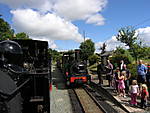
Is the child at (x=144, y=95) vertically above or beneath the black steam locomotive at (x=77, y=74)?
beneath

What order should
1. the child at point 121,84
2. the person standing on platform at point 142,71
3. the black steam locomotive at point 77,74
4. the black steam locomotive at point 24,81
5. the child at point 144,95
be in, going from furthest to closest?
the black steam locomotive at point 77,74 < the child at point 121,84 < the person standing on platform at point 142,71 < the child at point 144,95 < the black steam locomotive at point 24,81

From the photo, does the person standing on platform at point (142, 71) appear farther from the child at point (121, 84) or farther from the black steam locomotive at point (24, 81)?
the black steam locomotive at point (24, 81)

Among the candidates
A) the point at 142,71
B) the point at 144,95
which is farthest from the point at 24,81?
the point at 142,71

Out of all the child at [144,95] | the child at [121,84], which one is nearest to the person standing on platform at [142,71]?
the child at [121,84]

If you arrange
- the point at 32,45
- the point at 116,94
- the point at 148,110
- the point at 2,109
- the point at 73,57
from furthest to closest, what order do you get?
the point at 73,57, the point at 116,94, the point at 32,45, the point at 148,110, the point at 2,109

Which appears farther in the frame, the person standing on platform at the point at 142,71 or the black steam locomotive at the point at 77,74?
the black steam locomotive at the point at 77,74

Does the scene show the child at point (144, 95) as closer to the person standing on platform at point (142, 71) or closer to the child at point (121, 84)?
the person standing on platform at point (142, 71)

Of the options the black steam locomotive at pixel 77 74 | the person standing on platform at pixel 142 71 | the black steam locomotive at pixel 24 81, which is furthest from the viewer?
the black steam locomotive at pixel 77 74

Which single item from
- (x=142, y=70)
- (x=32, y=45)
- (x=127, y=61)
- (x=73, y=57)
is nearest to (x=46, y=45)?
(x=32, y=45)

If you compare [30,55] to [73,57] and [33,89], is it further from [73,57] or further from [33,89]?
[73,57]

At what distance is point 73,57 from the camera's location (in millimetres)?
13305

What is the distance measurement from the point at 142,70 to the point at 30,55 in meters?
5.18

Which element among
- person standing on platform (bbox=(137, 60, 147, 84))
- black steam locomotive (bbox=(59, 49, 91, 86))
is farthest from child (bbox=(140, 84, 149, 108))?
black steam locomotive (bbox=(59, 49, 91, 86))

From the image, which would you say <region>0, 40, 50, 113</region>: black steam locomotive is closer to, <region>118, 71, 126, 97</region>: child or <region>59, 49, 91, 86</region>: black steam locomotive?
<region>118, 71, 126, 97</region>: child
